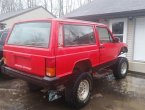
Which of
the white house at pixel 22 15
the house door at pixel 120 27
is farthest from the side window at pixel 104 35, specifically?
the white house at pixel 22 15

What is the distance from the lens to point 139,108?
4.91 m

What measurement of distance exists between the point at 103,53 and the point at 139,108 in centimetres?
193

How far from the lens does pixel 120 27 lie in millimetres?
9977

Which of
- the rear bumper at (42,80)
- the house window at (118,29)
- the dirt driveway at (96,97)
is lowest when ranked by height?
the dirt driveway at (96,97)

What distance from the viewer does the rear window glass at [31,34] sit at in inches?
169

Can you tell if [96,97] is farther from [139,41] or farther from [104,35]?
[139,41]

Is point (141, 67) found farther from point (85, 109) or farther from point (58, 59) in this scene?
point (58, 59)

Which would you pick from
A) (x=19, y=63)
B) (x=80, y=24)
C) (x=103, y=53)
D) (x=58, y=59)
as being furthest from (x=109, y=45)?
(x=19, y=63)

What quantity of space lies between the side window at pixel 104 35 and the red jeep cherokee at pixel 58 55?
0.14 meters

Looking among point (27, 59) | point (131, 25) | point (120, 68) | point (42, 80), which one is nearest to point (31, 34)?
point (27, 59)

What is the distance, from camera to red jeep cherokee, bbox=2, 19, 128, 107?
414 centimetres

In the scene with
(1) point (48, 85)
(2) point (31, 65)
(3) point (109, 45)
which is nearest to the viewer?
(1) point (48, 85)

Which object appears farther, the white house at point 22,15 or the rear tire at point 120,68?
the white house at point 22,15

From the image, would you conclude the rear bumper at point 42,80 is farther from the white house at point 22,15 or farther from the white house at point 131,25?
the white house at point 22,15
